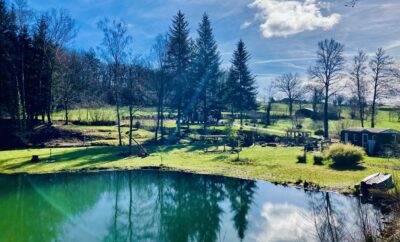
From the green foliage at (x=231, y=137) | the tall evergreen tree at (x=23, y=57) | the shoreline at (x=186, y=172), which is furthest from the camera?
the tall evergreen tree at (x=23, y=57)

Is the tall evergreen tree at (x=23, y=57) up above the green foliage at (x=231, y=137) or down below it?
above

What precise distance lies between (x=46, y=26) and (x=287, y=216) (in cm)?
3583

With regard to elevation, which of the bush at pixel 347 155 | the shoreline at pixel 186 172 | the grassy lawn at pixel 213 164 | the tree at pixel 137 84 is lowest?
the shoreline at pixel 186 172

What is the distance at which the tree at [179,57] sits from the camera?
38750 millimetres

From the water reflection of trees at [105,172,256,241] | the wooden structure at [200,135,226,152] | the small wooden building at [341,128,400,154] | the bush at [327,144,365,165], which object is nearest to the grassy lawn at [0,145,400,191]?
the bush at [327,144,365,165]

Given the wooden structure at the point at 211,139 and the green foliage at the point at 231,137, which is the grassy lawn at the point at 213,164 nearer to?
the green foliage at the point at 231,137

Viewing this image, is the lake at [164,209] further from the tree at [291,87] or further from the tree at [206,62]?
the tree at [291,87]

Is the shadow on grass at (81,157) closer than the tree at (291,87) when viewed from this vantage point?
Yes

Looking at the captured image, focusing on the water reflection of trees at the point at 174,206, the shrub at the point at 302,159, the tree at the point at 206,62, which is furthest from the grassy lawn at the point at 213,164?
the tree at the point at 206,62

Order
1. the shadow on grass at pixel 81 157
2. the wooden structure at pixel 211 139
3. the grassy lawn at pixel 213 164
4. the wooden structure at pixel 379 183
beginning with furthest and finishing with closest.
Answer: the wooden structure at pixel 211 139 → the shadow on grass at pixel 81 157 → the grassy lawn at pixel 213 164 → the wooden structure at pixel 379 183

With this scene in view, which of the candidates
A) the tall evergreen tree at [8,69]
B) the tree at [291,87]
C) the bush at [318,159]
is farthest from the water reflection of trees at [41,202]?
the tree at [291,87]

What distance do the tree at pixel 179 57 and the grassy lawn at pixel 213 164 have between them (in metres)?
11.3

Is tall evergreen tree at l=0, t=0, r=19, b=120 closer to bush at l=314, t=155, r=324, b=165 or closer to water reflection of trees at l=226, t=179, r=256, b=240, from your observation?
water reflection of trees at l=226, t=179, r=256, b=240

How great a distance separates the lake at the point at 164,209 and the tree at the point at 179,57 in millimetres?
19596
